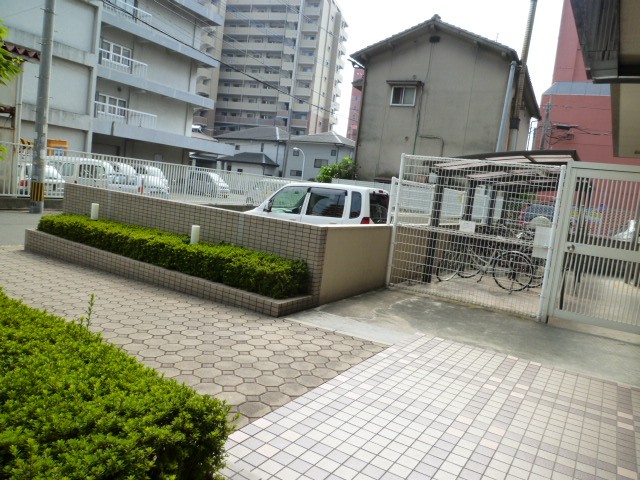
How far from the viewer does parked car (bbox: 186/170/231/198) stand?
55.9ft

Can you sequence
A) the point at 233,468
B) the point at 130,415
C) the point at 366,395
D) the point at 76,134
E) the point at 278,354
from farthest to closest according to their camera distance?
1. the point at 76,134
2. the point at 278,354
3. the point at 366,395
4. the point at 233,468
5. the point at 130,415

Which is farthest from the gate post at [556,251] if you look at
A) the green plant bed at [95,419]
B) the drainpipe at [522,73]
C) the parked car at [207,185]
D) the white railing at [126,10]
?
the white railing at [126,10]

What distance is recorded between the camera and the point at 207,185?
1764 cm

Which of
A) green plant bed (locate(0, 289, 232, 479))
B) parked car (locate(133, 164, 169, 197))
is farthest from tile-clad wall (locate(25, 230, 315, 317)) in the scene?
parked car (locate(133, 164, 169, 197))

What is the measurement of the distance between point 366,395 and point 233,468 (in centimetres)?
146

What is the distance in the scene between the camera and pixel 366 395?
3.84m

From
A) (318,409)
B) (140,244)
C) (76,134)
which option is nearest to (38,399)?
(318,409)

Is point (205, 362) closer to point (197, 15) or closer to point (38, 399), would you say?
point (38, 399)

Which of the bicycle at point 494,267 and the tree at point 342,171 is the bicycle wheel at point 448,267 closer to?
the bicycle at point 494,267

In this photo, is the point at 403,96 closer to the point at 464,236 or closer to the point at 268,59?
the point at 464,236

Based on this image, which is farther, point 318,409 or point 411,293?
point 411,293

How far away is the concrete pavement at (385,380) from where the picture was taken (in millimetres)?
3037

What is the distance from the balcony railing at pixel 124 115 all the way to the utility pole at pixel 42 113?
45.2 ft

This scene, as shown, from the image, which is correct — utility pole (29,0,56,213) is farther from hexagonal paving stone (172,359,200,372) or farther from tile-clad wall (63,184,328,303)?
hexagonal paving stone (172,359,200,372)
